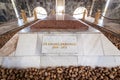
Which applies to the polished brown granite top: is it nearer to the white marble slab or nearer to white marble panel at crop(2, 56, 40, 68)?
the white marble slab

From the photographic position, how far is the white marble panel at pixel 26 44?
5.81ft

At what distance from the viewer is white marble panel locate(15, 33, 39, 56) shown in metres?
1.77

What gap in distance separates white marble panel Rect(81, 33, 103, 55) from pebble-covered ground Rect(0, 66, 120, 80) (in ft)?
0.81

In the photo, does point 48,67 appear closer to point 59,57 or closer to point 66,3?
point 59,57

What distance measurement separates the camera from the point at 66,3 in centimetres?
1006

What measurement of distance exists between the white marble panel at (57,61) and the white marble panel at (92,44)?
0.23 metres

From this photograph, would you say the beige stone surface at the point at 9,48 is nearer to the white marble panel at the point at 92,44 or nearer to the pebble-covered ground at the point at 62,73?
the pebble-covered ground at the point at 62,73

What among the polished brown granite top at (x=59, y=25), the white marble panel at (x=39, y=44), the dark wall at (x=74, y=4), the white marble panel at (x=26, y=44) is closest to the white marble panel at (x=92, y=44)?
the polished brown granite top at (x=59, y=25)

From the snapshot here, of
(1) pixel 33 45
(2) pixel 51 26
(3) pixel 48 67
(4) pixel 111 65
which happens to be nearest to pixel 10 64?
(1) pixel 33 45

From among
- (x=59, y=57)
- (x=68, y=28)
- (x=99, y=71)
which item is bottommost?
(x=99, y=71)

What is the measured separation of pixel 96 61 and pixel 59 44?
569 millimetres

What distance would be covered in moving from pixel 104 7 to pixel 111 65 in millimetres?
7984

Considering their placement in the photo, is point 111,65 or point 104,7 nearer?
point 111,65

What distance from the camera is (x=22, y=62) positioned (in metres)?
1.72
